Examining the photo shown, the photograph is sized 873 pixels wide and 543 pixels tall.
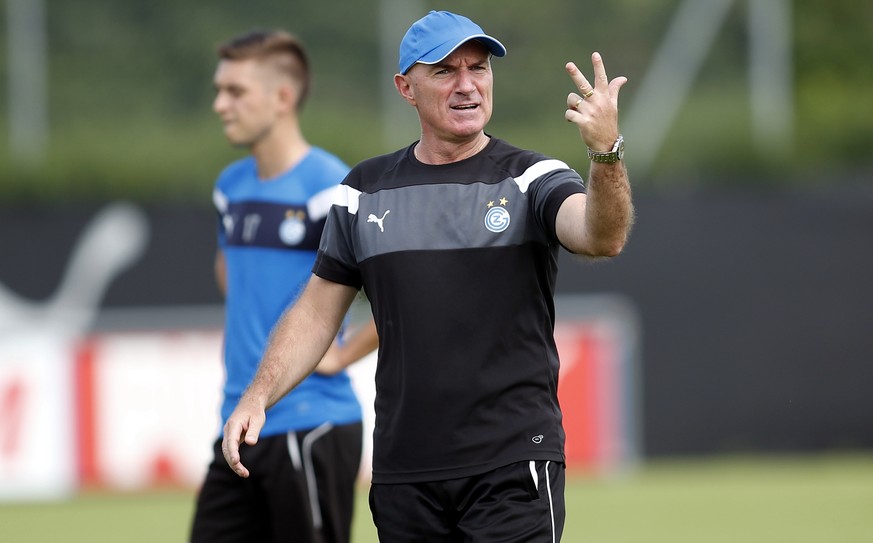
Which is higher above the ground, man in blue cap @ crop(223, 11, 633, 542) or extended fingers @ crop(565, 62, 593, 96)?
extended fingers @ crop(565, 62, 593, 96)

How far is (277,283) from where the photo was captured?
589 centimetres

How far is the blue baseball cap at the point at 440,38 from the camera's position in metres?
4.56

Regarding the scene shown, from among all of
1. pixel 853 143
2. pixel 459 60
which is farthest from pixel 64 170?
pixel 459 60

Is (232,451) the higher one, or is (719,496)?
(232,451)

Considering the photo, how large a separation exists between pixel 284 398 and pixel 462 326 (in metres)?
1.56

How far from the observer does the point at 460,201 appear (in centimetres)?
453

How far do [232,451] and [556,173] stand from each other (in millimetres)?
1350

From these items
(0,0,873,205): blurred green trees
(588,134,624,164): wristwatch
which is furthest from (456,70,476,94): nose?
(0,0,873,205): blurred green trees

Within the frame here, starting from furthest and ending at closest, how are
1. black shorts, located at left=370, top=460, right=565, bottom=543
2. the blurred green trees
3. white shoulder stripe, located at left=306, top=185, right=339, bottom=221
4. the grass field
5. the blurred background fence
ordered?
the blurred green trees
the blurred background fence
the grass field
white shoulder stripe, located at left=306, top=185, right=339, bottom=221
black shorts, located at left=370, top=460, right=565, bottom=543

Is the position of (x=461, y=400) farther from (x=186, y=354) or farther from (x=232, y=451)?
(x=186, y=354)

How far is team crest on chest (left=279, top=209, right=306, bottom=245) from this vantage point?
5.89 meters

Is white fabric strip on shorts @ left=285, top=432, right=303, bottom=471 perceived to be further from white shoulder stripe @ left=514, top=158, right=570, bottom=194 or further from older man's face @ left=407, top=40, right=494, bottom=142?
white shoulder stripe @ left=514, top=158, right=570, bottom=194

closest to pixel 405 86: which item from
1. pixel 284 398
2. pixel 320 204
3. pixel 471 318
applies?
pixel 471 318

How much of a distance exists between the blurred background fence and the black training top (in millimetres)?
7892
